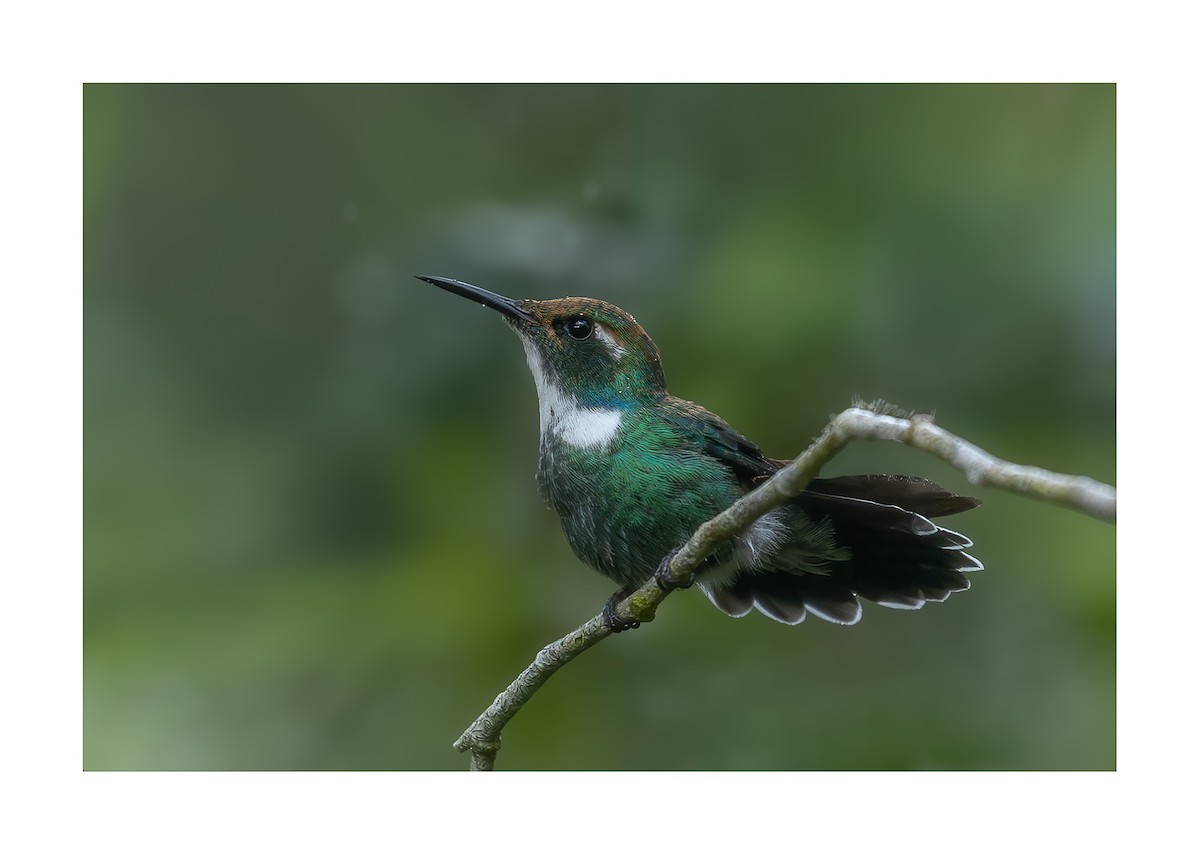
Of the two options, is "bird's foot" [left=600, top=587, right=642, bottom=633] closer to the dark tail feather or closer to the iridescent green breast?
the iridescent green breast

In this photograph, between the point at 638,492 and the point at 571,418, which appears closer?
the point at 638,492

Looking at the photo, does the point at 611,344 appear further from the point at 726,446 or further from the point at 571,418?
the point at 726,446

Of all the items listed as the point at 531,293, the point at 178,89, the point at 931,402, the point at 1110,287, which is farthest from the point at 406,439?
the point at 1110,287

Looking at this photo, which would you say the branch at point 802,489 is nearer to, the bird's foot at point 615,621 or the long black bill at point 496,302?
the bird's foot at point 615,621

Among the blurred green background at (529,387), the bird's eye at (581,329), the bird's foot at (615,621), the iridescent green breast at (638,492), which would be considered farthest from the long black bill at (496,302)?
the blurred green background at (529,387)

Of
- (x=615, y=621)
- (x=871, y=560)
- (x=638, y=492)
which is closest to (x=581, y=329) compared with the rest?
(x=638, y=492)

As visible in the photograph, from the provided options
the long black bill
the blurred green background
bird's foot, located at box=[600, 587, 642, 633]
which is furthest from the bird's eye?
the blurred green background
